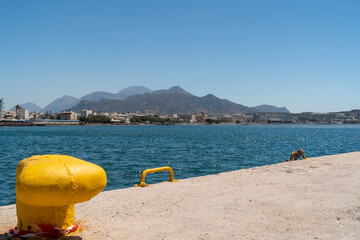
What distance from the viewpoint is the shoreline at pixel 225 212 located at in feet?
17.7

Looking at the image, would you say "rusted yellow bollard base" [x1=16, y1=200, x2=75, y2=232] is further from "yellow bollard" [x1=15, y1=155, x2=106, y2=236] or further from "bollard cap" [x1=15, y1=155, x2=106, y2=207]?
"bollard cap" [x1=15, y1=155, x2=106, y2=207]

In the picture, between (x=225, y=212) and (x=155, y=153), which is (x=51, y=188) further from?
(x=155, y=153)

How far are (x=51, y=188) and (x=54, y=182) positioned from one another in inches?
3.8

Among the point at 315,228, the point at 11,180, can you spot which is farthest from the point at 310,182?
the point at 11,180

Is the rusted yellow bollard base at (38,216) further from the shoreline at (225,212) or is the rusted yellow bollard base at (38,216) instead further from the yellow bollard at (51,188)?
the shoreline at (225,212)

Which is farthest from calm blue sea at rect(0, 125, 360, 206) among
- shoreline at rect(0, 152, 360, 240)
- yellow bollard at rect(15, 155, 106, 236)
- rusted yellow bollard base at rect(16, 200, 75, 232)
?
yellow bollard at rect(15, 155, 106, 236)

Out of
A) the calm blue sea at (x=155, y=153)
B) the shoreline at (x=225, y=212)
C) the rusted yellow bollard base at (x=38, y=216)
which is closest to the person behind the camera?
the rusted yellow bollard base at (x=38, y=216)

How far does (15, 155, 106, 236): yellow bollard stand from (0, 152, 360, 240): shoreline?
2.31ft

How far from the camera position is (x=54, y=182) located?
4.54 metres

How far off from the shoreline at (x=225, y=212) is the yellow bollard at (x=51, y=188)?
71cm

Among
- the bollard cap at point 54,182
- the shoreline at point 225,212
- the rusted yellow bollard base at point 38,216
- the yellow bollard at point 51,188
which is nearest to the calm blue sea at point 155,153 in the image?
the shoreline at point 225,212

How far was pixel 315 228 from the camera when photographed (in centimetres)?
570

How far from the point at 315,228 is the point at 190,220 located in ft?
7.84

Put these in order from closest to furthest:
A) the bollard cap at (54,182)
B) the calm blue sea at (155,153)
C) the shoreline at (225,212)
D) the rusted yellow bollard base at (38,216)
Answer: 1. the bollard cap at (54,182)
2. the rusted yellow bollard base at (38,216)
3. the shoreline at (225,212)
4. the calm blue sea at (155,153)
